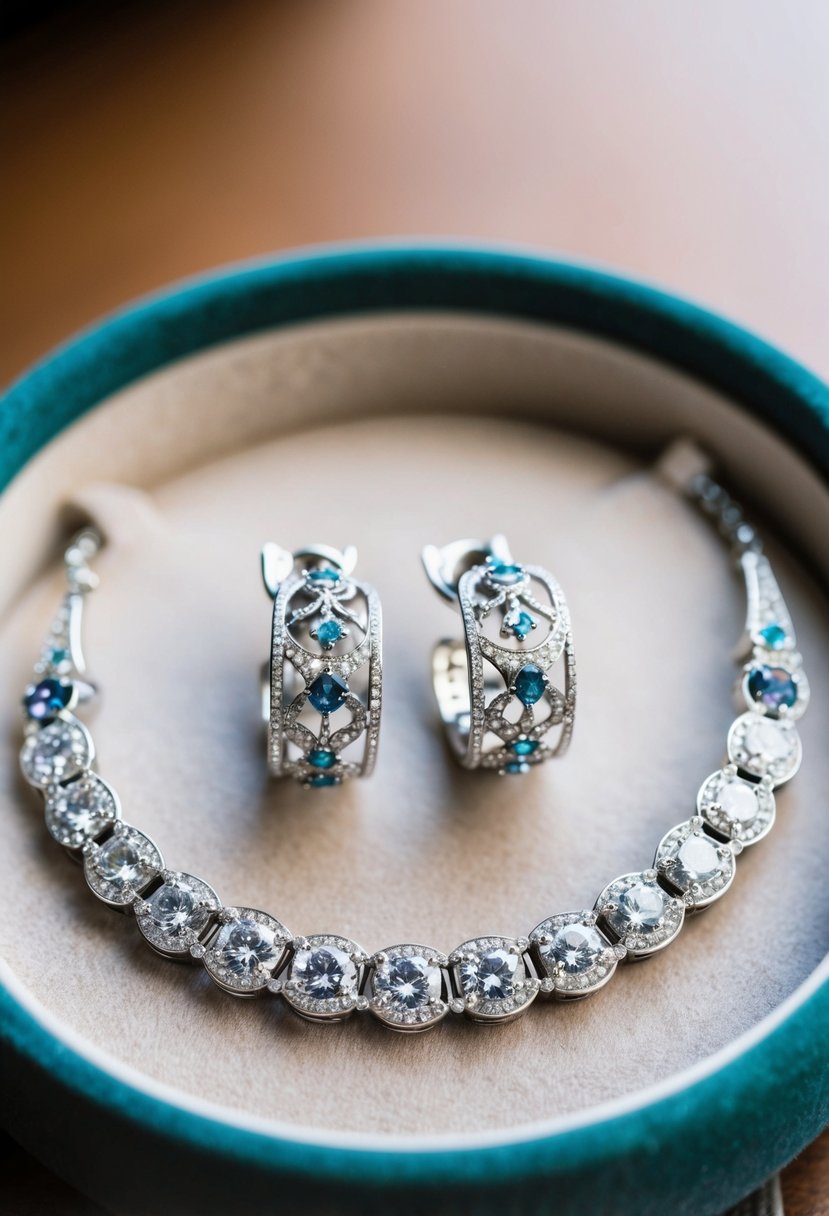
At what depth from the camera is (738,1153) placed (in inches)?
28.0

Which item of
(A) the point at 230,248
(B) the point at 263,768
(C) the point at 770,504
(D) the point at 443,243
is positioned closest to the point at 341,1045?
(B) the point at 263,768

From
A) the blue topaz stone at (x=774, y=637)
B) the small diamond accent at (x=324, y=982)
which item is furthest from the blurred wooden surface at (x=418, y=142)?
the small diamond accent at (x=324, y=982)

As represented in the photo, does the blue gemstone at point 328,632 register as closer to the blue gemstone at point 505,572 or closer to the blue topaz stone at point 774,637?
the blue gemstone at point 505,572

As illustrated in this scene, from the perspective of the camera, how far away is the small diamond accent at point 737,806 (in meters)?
0.87

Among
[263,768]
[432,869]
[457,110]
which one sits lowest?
[432,869]

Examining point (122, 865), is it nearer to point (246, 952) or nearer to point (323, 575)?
point (246, 952)

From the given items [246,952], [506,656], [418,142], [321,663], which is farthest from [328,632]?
[418,142]

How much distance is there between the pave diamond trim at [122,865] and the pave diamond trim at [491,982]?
0.23 m

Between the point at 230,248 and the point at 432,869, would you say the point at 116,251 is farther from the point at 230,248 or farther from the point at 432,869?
the point at 432,869

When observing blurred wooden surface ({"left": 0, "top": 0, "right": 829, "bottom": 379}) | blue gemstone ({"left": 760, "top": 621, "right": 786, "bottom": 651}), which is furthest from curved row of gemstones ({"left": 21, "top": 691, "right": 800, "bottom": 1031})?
blurred wooden surface ({"left": 0, "top": 0, "right": 829, "bottom": 379})

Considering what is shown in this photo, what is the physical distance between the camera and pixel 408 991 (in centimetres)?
80

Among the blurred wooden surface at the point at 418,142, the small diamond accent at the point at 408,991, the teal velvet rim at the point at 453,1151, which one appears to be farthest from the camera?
the blurred wooden surface at the point at 418,142

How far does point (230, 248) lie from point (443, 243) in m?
0.43

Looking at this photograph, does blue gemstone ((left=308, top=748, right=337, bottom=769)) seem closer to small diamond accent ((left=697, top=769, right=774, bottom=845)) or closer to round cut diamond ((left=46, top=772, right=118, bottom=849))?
round cut diamond ((left=46, top=772, right=118, bottom=849))
